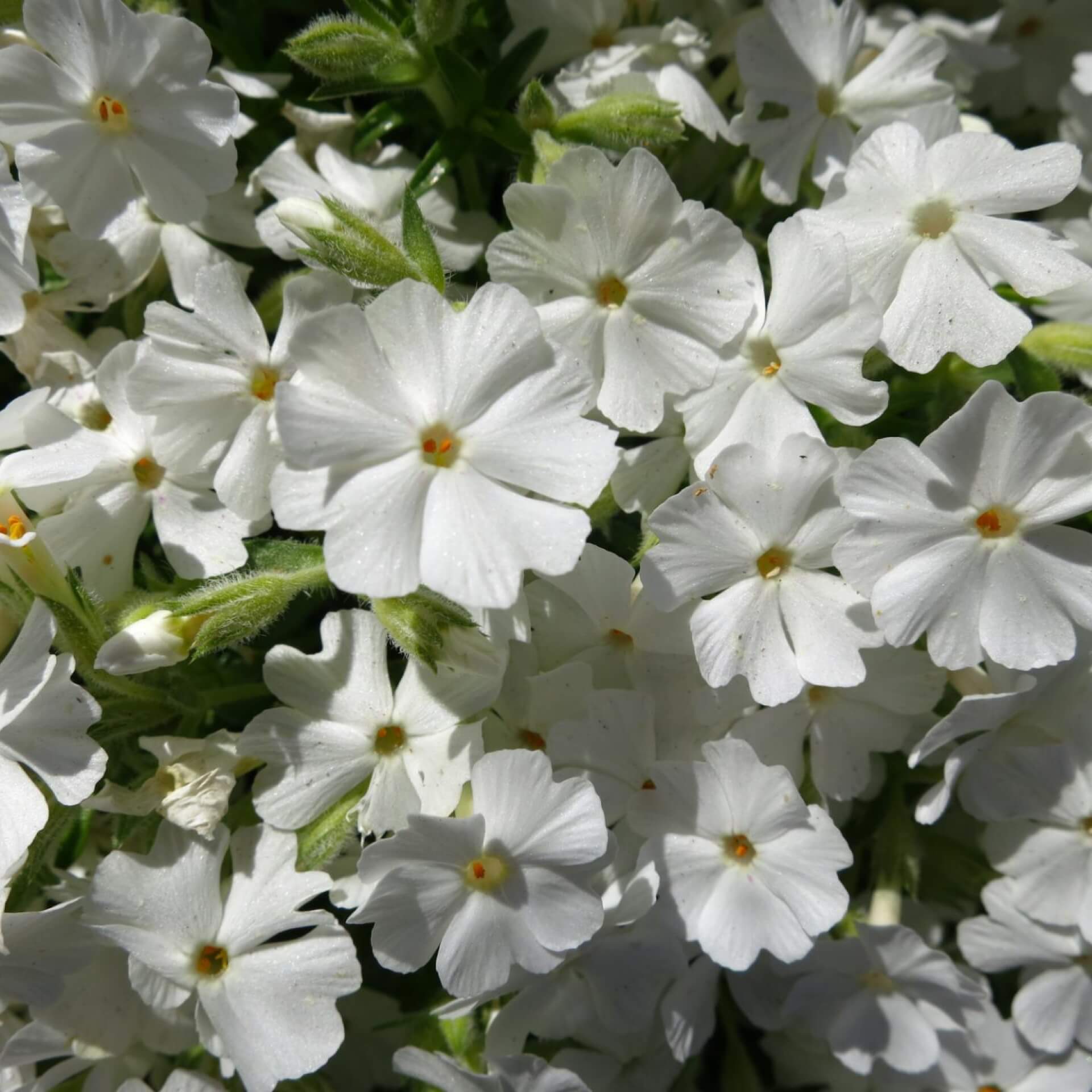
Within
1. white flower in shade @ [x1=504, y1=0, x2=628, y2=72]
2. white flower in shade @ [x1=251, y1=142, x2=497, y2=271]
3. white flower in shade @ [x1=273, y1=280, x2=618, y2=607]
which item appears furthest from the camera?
white flower in shade @ [x1=504, y1=0, x2=628, y2=72]

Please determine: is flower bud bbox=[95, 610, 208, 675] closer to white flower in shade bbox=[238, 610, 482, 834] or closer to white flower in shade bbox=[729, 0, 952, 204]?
white flower in shade bbox=[238, 610, 482, 834]

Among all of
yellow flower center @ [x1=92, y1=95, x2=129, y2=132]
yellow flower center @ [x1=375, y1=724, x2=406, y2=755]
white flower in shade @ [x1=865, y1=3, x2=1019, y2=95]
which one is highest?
yellow flower center @ [x1=92, y1=95, x2=129, y2=132]

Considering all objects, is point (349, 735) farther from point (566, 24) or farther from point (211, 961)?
point (566, 24)

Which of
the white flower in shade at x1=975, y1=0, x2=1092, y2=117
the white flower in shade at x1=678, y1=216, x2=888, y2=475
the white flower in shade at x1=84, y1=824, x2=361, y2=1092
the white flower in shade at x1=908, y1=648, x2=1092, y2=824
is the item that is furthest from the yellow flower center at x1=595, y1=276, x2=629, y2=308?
the white flower in shade at x1=975, y1=0, x2=1092, y2=117

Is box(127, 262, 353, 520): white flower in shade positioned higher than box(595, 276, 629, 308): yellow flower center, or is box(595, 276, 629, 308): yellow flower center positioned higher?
box(595, 276, 629, 308): yellow flower center

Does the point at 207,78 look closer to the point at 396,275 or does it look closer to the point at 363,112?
the point at 363,112

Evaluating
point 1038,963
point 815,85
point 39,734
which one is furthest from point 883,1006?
point 815,85

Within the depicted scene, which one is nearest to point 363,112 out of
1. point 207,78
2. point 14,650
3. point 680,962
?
point 207,78
